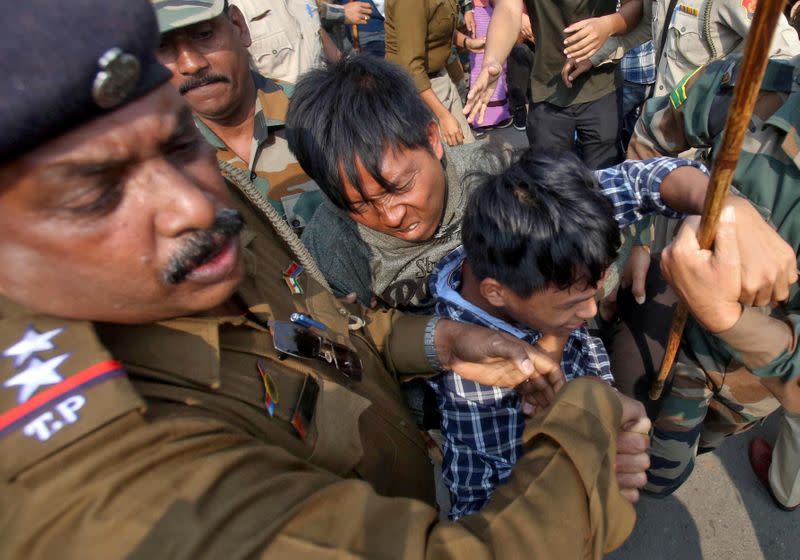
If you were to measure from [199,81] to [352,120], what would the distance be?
1.06 m

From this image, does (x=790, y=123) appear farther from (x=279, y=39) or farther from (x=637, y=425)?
(x=279, y=39)

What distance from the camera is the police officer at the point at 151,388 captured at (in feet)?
2.22

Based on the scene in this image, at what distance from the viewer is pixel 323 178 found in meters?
1.73

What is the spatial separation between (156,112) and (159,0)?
5.31ft

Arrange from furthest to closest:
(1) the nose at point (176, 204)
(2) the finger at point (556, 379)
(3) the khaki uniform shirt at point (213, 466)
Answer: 1. (2) the finger at point (556, 379)
2. (1) the nose at point (176, 204)
3. (3) the khaki uniform shirt at point (213, 466)

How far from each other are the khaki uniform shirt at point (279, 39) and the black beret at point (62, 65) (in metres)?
2.39

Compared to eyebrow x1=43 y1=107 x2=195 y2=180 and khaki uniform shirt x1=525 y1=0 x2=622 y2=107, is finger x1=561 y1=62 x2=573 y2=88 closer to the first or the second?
khaki uniform shirt x1=525 y1=0 x2=622 y2=107

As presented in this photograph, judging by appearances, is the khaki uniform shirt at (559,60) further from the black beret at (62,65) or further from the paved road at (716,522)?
the black beret at (62,65)

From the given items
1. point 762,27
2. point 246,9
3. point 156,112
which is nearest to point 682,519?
point 762,27

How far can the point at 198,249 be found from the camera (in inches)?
36.0

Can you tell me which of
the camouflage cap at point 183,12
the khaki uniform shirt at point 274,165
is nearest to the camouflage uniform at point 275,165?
the khaki uniform shirt at point 274,165

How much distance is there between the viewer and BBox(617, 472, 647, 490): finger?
123cm

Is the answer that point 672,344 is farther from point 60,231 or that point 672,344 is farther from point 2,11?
point 2,11

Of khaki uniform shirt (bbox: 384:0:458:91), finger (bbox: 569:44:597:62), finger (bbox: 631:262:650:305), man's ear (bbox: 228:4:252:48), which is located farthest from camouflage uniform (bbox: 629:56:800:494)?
man's ear (bbox: 228:4:252:48)
